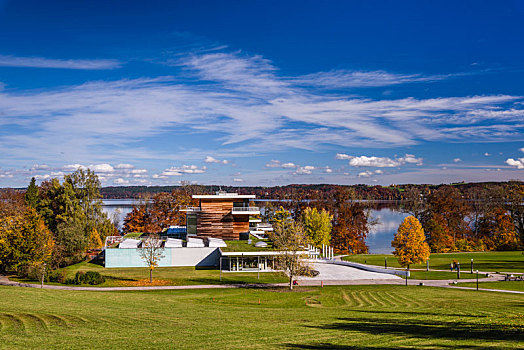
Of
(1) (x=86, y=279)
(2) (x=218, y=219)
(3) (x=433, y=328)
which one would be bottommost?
(1) (x=86, y=279)

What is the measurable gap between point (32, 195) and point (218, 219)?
41106 mm

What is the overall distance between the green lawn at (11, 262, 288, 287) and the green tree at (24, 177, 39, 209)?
3280 centimetres

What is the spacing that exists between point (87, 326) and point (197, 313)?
18.8 feet

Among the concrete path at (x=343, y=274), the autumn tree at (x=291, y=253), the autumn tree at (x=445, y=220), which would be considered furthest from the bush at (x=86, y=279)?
the autumn tree at (x=445, y=220)

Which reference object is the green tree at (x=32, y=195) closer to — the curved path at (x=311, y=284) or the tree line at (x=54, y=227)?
the tree line at (x=54, y=227)

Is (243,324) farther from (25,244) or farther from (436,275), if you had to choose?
(436,275)

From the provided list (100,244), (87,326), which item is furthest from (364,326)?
(100,244)

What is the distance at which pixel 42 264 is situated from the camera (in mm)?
35938

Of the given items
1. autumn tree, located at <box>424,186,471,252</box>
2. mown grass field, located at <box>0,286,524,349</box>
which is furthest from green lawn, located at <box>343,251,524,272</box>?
mown grass field, located at <box>0,286,524,349</box>

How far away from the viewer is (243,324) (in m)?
16.7

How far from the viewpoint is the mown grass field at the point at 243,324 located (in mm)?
12859

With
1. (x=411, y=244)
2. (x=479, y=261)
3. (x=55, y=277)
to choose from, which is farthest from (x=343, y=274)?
(x=55, y=277)

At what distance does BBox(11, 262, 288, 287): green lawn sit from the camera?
119 feet

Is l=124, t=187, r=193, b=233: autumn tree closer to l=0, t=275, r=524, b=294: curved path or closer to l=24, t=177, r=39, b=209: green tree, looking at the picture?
l=24, t=177, r=39, b=209: green tree
